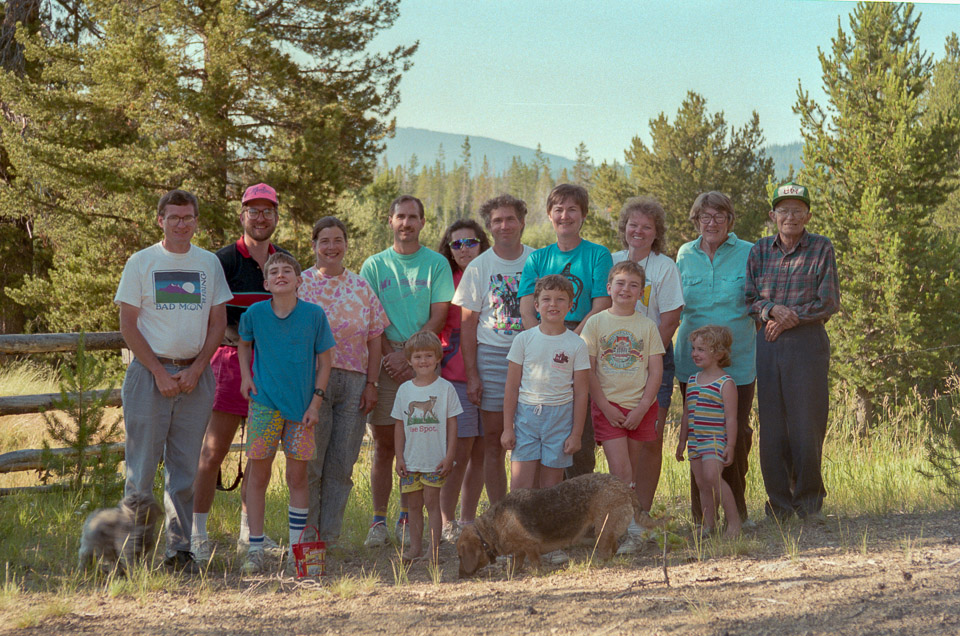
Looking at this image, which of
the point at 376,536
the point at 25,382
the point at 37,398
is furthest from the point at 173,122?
the point at 376,536

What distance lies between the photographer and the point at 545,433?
443cm

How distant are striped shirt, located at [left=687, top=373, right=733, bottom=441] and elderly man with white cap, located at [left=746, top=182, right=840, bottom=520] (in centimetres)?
39

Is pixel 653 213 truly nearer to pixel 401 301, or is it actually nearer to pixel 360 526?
pixel 401 301

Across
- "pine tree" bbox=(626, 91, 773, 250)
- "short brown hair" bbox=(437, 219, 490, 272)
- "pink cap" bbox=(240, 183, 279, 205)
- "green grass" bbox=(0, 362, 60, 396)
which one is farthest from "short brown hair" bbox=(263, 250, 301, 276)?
"pine tree" bbox=(626, 91, 773, 250)

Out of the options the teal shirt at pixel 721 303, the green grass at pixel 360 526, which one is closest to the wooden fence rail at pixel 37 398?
the green grass at pixel 360 526

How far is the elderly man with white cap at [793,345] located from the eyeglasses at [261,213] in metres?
3.14

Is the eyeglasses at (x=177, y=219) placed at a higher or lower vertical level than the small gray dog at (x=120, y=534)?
higher

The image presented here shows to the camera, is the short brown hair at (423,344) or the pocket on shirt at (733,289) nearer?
the short brown hair at (423,344)

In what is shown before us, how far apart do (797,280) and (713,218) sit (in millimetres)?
667

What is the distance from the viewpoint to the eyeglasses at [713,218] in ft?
16.5

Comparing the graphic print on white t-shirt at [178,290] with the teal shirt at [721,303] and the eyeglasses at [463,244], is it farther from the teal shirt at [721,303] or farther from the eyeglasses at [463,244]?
the teal shirt at [721,303]

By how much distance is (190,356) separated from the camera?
450 cm

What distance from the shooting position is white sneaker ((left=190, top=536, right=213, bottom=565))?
4.65 metres

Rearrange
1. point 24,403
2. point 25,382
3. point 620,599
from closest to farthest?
1. point 620,599
2. point 24,403
3. point 25,382
